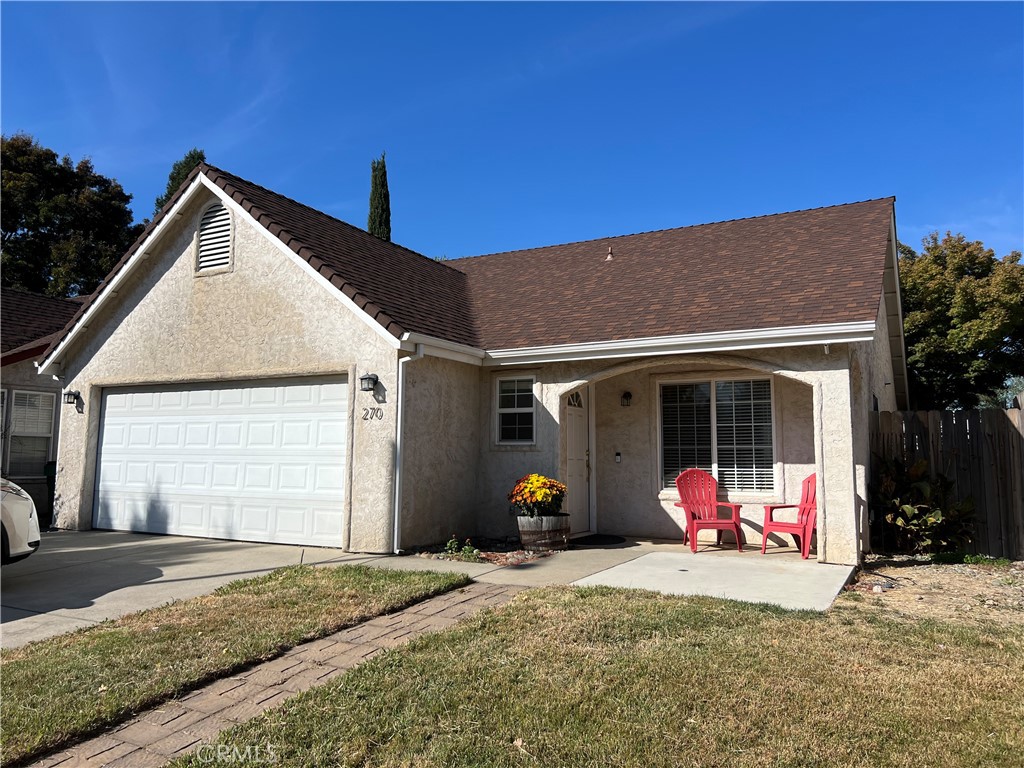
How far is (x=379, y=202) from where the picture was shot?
94.6 ft

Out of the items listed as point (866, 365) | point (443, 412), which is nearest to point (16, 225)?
point (443, 412)

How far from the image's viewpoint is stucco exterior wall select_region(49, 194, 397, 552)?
934cm

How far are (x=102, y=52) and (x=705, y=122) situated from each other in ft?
32.4

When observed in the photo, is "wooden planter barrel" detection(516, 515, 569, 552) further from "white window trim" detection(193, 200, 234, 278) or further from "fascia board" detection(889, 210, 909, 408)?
"fascia board" detection(889, 210, 909, 408)

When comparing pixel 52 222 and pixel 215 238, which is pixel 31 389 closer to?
pixel 215 238

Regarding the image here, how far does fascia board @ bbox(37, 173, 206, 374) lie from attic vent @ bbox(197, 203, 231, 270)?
1.36ft

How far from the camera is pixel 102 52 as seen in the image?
9.39m

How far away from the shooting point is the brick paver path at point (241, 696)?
3439 mm

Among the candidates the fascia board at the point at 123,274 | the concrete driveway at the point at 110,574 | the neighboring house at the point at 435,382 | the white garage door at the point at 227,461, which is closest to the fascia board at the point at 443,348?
the neighboring house at the point at 435,382

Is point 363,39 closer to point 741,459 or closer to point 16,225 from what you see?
point 741,459

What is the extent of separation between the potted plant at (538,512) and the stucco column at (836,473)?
3.37m

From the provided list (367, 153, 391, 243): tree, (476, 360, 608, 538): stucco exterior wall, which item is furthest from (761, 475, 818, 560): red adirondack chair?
(367, 153, 391, 243): tree

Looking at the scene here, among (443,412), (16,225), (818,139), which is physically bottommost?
(443,412)

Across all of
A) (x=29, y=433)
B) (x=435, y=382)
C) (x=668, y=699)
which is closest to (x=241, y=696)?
(x=668, y=699)
